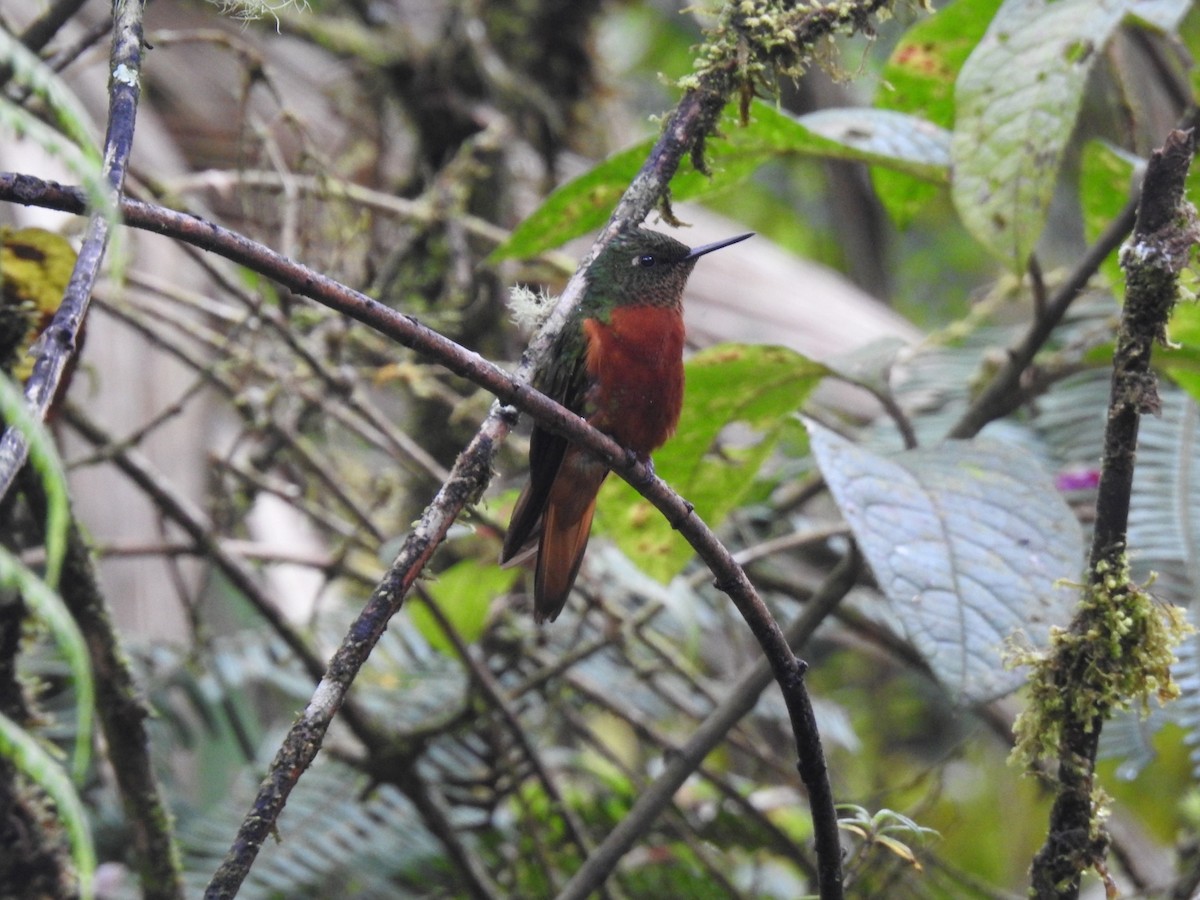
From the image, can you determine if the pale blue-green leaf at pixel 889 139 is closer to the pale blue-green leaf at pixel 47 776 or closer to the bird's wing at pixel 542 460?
the bird's wing at pixel 542 460

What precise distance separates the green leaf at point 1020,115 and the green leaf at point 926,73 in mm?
440

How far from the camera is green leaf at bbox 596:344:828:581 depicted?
7.36 feet

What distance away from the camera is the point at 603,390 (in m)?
2.37

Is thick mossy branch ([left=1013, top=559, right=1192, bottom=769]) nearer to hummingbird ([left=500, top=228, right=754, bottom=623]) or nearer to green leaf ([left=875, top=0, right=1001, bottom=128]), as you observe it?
hummingbird ([left=500, top=228, right=754, bottom=623])

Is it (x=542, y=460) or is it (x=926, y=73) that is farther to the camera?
(x=926, y=73)

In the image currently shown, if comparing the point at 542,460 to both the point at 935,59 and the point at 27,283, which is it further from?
the point at 935,59

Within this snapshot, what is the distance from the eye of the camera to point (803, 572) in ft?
13.0

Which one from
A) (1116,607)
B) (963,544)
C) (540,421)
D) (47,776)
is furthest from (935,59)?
(47,776)

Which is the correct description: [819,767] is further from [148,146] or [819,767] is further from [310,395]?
[148,146]

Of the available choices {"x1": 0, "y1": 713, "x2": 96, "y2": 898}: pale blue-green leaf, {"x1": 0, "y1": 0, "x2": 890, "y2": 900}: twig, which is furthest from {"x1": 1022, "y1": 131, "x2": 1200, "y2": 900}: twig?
{"x1": 0, "y1": 713, "x2": 96, "y2": 898}: pale blue-green leaf

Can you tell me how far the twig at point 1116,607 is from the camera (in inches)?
51.6

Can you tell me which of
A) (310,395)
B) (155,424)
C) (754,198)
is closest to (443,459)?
(310,395)

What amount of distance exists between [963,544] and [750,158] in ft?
3.05

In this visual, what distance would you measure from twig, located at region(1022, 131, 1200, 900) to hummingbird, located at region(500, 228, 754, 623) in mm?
988
